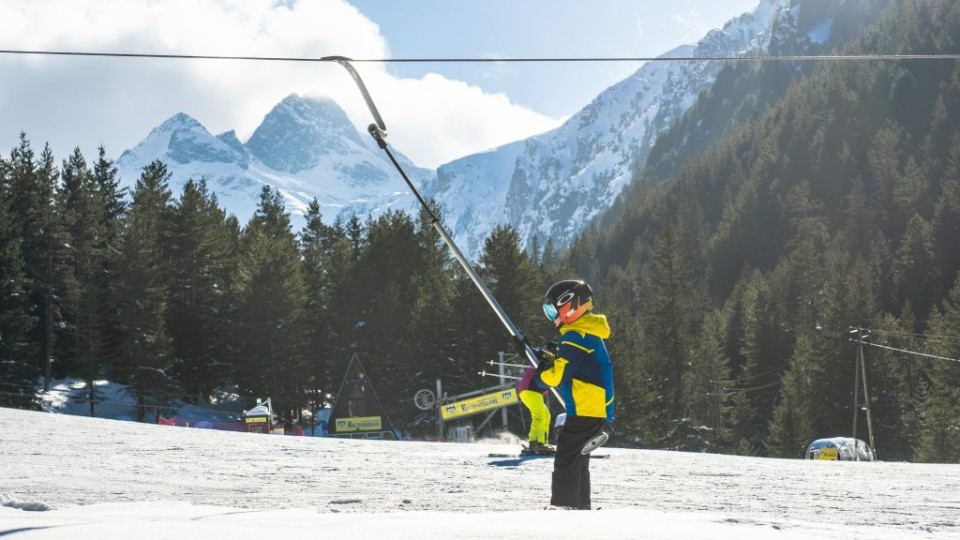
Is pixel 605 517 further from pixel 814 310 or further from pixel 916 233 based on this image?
pixel 916 233

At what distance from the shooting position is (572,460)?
6.60 m

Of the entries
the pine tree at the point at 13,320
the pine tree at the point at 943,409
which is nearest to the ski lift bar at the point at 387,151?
the pine tree at the point at 13,320

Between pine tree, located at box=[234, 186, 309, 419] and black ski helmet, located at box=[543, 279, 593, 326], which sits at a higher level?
pine tree, located at box=[234, 186, 309, 419]

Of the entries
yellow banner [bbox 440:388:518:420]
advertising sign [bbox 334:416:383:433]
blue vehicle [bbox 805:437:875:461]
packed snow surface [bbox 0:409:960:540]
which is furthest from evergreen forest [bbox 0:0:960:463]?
packed snow surface [bbox 0:409:960:540]

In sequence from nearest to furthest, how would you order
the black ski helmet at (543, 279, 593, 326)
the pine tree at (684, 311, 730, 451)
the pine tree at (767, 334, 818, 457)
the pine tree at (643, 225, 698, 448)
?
the black ski helmet at (543, 279, 593, 326), the pine tree at (767, 334, 818, 457), the pine tree at (643, 225, 698, 448), the pine tree at (684, 311, 730, 451)

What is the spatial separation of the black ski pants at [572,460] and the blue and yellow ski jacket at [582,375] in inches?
3.1

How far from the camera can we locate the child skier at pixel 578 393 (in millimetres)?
6602

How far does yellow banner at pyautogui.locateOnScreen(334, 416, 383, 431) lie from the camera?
41000mm

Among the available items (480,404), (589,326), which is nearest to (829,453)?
(480,404)

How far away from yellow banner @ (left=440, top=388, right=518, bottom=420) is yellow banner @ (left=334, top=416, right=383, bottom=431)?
125 inches

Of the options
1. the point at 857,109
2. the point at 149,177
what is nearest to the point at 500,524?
the point at 149,177

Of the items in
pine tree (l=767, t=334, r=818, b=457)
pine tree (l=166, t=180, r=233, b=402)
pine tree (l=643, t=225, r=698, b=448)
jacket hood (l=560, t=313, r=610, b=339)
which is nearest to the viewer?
jacket hood (l=560, t=313, r=610, b=339)

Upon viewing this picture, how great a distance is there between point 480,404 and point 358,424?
5.88m

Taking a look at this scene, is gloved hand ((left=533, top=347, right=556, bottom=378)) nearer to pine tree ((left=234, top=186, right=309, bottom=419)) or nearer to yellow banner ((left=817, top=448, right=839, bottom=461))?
yellow banner ((left=817, top=448, right=839, bottom=461))
